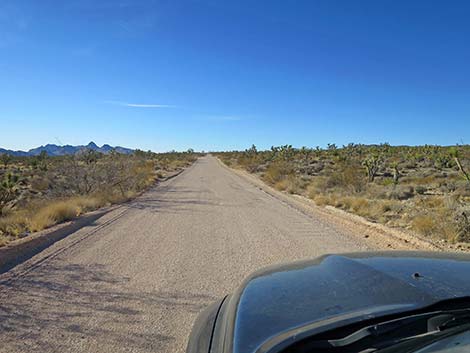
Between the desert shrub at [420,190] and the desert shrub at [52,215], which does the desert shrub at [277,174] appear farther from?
the desert shrub at [52,215]

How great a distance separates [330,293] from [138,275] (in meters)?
4.42

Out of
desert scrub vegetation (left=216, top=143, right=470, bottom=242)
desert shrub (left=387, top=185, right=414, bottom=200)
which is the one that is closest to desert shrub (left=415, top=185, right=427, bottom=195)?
desert scrub vegetation (left=216, top=143, right=470, bottom=242)

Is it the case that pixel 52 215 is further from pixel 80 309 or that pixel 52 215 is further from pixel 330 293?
pixel 330 293

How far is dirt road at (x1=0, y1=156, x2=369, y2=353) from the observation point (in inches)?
159

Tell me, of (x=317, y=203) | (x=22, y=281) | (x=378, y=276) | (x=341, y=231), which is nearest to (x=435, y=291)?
(x=378, y=276)

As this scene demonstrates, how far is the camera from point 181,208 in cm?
1362

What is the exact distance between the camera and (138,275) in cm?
602

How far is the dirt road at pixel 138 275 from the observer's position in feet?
13.3

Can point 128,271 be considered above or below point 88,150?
Answer: below

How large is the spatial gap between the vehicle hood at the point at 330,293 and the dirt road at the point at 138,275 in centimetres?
182

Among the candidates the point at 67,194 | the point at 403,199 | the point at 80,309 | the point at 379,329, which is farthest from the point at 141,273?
the point at 403,199

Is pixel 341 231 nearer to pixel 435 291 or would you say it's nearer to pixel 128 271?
pixel 128 271

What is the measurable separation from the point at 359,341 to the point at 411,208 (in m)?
13.5

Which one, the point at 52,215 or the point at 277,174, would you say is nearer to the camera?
the point at 52,215
